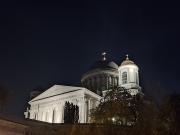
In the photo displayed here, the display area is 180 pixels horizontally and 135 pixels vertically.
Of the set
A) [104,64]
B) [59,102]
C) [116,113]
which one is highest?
[104,64]

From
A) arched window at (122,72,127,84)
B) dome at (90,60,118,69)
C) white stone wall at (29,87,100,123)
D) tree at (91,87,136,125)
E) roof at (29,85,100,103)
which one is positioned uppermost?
dome at (90,60,118,69)

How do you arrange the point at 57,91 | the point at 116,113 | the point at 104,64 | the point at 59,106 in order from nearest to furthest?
the point at 116,113, the point at 59,106, the point at 57,91, the point at 104,64

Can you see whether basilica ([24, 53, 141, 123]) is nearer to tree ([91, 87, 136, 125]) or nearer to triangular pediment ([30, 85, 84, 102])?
triangular pediment ([30, 85, 84, 102])

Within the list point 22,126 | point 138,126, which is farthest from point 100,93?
point 138,126

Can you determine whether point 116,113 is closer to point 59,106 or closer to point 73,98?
point 73,98

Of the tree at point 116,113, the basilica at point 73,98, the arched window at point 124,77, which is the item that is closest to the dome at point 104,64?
Result: the basilica at point 73,98

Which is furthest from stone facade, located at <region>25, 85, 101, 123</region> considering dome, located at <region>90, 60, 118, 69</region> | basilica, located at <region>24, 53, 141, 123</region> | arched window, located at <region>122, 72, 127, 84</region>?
dome, located at <region>90, 60, 118, 69</region>

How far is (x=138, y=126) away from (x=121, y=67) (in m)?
34.7

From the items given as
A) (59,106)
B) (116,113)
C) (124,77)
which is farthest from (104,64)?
(116,113)

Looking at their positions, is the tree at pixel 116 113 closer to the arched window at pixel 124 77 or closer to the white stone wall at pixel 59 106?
the white stone wall at pixel 59 106

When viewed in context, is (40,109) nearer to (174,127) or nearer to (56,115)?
(56,115)

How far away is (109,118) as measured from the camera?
31812 mm

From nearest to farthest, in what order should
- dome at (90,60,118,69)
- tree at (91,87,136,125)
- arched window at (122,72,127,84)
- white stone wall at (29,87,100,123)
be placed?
tree at (91,87,136,125) < white stone wall at (29,87,100,123) < arched window at (122,72,127,84) < dome at (90,60,118,69)

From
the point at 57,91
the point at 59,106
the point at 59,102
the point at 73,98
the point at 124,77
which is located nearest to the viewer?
the point at 73,98
